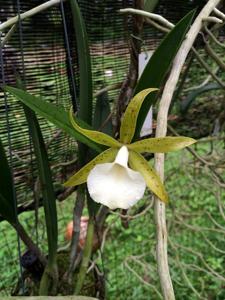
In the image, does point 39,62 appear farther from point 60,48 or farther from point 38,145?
point 38,145

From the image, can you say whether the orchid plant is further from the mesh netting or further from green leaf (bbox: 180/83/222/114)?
green leaf (bbox: 180/83/222/114)

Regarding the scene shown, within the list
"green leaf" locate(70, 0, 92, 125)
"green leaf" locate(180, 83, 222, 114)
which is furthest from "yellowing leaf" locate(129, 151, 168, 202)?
"green leaf" locate(180, 83, 222, 114)

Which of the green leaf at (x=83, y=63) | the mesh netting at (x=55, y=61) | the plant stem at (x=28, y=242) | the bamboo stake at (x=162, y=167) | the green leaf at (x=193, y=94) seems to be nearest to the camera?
the bamboo stake at (x=162, y=167)

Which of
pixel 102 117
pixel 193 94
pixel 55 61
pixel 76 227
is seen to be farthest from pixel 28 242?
pixel 193 94

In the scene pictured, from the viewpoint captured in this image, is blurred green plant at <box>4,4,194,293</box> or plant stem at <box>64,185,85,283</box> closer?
blurred green plant at <box>4,4,194,293</box>

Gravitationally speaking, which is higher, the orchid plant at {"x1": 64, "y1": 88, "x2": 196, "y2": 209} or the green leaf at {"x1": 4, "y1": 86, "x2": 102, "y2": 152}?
the green leaf at {"x1": 4, "y1": 86, "x2": 102, "y2": 152}

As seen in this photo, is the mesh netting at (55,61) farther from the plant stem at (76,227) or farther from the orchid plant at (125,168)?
the orchid plant at (125,168)

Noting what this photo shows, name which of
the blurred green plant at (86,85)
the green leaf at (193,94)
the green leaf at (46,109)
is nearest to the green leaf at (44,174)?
the blurred green plant at (86,85)
